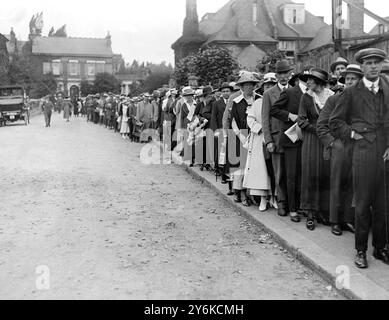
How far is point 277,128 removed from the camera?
24.9ft

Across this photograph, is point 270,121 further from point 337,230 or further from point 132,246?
point 132,246

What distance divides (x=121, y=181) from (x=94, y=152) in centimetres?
611

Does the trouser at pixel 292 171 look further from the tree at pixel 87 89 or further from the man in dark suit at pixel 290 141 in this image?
the tree at pixel 87 89

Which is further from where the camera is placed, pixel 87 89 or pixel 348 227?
pixel 87 89

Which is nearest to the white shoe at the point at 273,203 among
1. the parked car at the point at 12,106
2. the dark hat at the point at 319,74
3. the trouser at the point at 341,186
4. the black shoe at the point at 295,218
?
the black shoe at the point at 295,218

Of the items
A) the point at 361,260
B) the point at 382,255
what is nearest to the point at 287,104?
the point at 382,255

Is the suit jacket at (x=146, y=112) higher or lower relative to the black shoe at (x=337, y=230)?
higher

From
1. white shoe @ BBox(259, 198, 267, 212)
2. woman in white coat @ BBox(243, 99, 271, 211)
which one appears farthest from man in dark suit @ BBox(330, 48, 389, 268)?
white shoe @ BBox(259, 198, 267, 212)

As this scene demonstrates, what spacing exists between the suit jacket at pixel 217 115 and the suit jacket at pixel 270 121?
9.68 ft

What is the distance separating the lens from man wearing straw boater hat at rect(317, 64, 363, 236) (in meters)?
6.32

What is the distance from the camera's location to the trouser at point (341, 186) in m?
6.49

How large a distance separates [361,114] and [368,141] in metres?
0.27

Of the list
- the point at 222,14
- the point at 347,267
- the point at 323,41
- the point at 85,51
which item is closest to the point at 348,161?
the point at 347,267

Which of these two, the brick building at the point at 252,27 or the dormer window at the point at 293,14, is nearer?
the brick building at the point at 252,27
